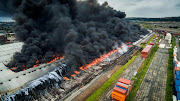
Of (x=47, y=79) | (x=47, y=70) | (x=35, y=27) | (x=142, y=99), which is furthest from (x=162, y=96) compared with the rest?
(x=35, y=27)

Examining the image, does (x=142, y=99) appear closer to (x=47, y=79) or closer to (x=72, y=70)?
(x=72, y=70)

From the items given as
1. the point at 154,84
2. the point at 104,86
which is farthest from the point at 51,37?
the point at 154,84

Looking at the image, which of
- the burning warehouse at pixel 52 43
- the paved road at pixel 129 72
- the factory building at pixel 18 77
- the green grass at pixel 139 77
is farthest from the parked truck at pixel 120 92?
the factory building at pixel 18 77

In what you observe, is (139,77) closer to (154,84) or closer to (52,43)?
(154,84)

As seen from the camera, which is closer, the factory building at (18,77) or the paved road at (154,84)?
the factory building at (18,77)

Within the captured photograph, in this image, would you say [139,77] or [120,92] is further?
[139,77]

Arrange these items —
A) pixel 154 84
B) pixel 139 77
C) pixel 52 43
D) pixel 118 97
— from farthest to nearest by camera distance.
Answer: pixel 52 43
pixel 139 77
pixel 154 84
pixel 118 97

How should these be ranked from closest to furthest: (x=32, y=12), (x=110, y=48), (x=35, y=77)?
(x=35, y=77) → (x=32, y=12) → (x=110, y=48)

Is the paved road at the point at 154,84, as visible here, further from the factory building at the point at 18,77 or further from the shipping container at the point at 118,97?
the factory building at the point at 18,77
